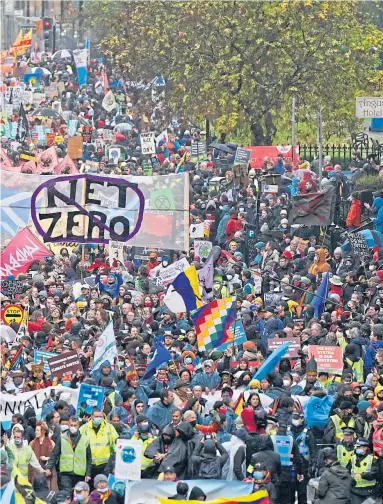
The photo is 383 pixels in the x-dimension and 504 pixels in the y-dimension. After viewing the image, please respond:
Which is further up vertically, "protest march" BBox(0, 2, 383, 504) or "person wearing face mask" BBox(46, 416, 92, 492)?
"protest march" BBox(0, 2, 383, 504)

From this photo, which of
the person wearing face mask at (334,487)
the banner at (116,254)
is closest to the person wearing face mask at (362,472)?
the person wearing face mask at (334,487)

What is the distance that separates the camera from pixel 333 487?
18578 millimetres

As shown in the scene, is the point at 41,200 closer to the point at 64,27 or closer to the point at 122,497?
the point at 122,497

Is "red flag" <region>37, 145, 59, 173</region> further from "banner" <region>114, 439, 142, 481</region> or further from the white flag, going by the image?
"banner" <region>114, 439, 142, 481</region>

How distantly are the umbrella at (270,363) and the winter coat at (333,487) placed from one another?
2.83 m

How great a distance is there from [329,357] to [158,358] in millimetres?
1883

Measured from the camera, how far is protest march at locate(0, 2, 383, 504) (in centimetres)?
1891

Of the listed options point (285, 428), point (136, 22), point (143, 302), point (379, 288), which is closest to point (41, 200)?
point (143, 302)

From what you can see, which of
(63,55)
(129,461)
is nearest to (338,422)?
(129,461)

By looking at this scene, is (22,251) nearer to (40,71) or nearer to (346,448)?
(346,448)

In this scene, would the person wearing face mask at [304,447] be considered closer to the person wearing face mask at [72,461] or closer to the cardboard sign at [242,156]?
the person wearing face mask at [72,461]

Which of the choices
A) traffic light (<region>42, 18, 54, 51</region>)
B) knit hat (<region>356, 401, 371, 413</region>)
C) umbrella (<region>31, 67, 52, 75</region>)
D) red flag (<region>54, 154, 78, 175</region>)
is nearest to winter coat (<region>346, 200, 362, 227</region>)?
red flag (<region>54, 154, 78, 175</region>)

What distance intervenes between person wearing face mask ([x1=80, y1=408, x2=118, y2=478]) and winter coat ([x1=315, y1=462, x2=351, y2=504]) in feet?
6.91

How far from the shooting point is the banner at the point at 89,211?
2538cm
